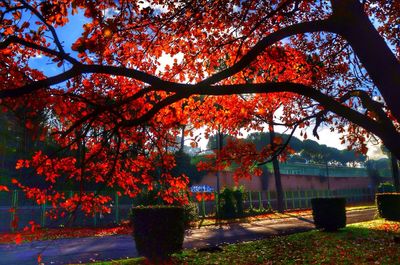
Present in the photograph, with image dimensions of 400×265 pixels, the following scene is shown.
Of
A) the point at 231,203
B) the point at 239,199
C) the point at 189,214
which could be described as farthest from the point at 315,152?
the point at 189,214

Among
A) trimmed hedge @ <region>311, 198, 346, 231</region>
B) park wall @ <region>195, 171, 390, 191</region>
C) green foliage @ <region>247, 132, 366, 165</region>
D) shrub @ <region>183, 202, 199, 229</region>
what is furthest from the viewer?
green foliage @ <region>247, 132, 366, 165</region>

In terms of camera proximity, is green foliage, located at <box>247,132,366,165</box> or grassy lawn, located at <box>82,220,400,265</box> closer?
grassy lawn, located at <box>82,220,400,265</box>

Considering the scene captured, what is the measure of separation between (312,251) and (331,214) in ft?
15.1

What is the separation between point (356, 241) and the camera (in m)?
13.0

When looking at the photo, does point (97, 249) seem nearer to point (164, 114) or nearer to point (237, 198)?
point (164, 114)

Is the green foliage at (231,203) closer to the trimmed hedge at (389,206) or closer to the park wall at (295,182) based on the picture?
the park wall at (295,182)

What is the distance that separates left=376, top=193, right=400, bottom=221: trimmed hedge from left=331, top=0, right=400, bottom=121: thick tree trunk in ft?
57.0

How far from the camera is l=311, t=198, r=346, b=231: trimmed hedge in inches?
616

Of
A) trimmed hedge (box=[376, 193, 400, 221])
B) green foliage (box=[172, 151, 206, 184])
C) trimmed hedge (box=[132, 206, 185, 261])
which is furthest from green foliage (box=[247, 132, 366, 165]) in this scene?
trimmed hedge (box=[132, 206, 185, 261])

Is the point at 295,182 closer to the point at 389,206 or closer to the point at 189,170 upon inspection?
the point at 189,170

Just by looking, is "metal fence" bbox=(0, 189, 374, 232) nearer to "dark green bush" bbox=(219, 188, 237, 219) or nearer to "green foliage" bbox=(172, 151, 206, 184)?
"dark green bush" bbox=(219, 188, 237, 219)

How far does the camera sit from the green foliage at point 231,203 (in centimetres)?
3010

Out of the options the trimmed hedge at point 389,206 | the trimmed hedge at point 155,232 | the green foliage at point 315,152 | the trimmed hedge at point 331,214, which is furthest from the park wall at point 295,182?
the trimmed hedge at point 155,232

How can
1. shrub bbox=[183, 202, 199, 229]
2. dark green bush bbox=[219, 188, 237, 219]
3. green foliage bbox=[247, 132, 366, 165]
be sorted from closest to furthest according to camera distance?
1. shrub bbox=[183, 202, 199, 229]
2. dark green bush bbox=[219, 188, 237, 219]
3. green foliage bbox=[247, 132, 366, 165]
